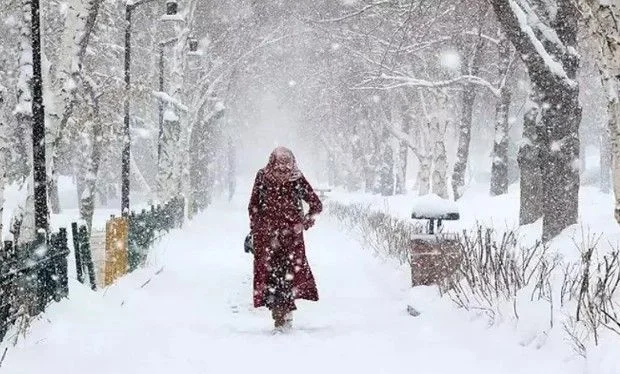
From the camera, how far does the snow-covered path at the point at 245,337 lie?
5.42 m

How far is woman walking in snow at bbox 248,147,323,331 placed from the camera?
721 centimetres

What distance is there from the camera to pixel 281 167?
281 inches

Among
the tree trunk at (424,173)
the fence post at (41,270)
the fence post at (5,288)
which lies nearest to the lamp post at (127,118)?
the fence post at (41,270)

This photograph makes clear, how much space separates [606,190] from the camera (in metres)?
38.3

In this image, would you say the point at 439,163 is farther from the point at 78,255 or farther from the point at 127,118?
the point at 78,255

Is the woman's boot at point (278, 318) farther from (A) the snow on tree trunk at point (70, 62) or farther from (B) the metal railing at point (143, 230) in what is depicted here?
(A) the snow on tree trunk at point (70, 62)

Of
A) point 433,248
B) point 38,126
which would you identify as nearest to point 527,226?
point 433,248

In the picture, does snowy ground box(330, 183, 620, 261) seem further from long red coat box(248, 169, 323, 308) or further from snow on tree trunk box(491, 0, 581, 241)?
long red coat box(248, 169, 323, 308)

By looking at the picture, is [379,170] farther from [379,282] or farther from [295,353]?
[295,353]

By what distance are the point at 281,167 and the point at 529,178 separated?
6504 millimetres

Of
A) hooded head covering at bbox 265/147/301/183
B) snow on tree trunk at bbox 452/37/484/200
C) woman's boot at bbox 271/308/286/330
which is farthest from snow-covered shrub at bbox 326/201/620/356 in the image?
snow on tree trunk at bbox 452/37/484/200

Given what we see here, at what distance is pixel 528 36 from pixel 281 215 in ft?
14.5

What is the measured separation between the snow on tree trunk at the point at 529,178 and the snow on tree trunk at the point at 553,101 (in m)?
1.84

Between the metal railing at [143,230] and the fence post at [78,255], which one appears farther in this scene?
the metal railing at [143,230]
